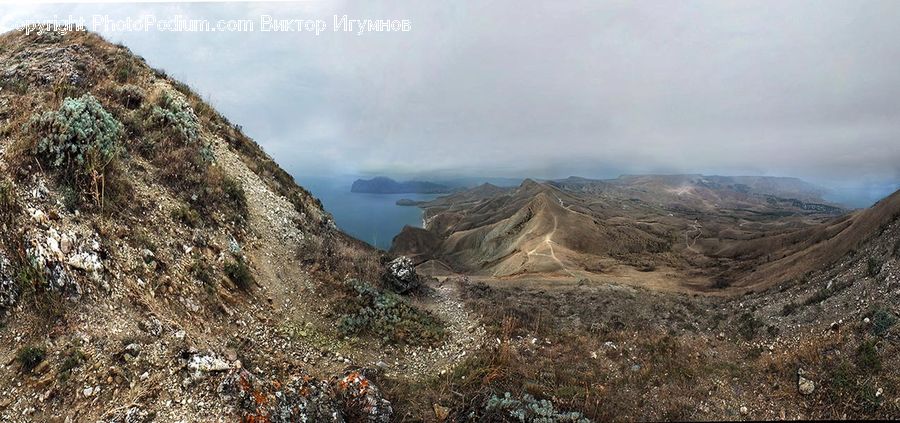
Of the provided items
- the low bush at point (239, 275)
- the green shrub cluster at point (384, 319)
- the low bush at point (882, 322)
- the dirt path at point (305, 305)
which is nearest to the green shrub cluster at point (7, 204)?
the low bush at point (239, 275)

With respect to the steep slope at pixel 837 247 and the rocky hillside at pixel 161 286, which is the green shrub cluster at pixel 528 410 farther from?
the steep slope at pixel 837 247

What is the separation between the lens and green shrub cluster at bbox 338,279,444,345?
510 inches

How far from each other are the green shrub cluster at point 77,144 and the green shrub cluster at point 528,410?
11103mm

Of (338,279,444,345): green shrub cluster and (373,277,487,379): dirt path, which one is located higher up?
(338,279,444,345): green shrub cluster

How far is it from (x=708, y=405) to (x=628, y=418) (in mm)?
2026

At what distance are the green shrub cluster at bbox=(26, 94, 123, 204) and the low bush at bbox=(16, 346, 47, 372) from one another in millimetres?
4143

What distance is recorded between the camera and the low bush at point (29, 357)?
288 inches

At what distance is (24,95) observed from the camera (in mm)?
13992

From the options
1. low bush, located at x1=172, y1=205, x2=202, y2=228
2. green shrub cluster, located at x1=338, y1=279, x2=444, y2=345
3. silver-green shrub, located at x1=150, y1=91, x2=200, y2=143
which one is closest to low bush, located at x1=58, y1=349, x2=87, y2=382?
low bush, located at x1=172, y1=205, x2=202, y2=228

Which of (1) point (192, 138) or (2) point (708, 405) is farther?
(1) point (192, 138)

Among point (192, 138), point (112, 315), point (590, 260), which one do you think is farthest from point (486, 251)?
point (112, 315)

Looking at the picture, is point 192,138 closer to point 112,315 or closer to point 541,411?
point 112,315

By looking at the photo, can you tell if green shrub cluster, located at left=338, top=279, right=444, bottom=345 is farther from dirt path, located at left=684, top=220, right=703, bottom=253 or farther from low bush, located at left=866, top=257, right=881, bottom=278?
dirt path, located at left=684, top=220, right=703, bottom=253

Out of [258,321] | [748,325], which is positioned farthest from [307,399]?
[748,325]
